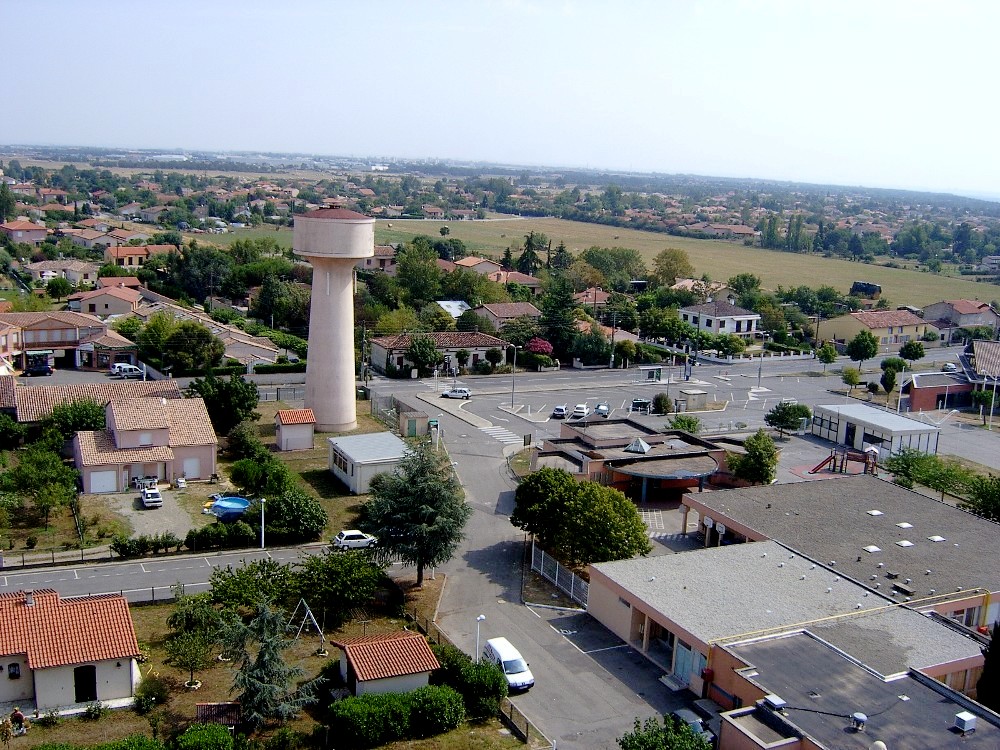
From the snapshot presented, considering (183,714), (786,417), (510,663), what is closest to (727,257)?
(786,417)

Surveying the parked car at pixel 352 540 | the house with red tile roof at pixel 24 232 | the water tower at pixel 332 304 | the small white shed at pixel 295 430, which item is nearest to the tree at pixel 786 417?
the water tower at pixel 332 304

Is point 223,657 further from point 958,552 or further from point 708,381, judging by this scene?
point 708,381

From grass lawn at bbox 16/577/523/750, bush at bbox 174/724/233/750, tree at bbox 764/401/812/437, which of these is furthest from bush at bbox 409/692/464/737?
tree at bbox 764/401/812/437

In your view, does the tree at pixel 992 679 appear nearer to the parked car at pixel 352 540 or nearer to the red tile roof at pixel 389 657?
the red tile roof at pixel 389 657

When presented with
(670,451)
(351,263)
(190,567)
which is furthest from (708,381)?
(190,567)

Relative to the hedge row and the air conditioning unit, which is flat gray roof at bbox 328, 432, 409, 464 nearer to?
the hedge row
